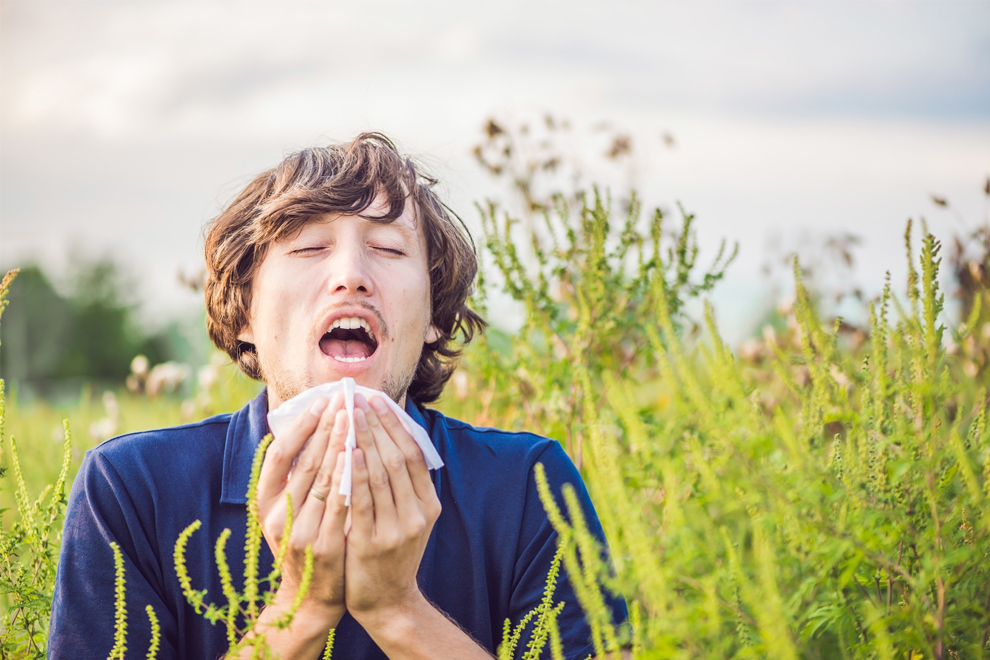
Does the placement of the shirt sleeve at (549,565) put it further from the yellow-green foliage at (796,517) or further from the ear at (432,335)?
the ear at (432,335)

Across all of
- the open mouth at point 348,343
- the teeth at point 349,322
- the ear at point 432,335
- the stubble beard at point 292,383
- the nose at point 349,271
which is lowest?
the stubble beard at point 292,383

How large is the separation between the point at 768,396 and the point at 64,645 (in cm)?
300

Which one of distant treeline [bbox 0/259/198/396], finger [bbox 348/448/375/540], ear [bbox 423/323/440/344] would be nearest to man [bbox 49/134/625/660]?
finger [bbox 348/448/375/540]

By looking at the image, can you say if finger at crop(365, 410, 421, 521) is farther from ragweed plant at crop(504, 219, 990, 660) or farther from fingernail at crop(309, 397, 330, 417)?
ragweed plant at crop(504, 219, 990, 660)

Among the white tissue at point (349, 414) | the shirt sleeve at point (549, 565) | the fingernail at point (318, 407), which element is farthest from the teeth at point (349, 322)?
the shirt sleeve at point (549, 565)

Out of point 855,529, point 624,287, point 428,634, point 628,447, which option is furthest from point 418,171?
point 855,529

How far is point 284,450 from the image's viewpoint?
1731 millimetres

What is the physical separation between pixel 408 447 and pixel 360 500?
170mm

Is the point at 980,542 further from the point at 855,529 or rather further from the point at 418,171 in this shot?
the point at 418,171

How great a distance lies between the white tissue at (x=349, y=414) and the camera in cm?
172

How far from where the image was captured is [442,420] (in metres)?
2.53

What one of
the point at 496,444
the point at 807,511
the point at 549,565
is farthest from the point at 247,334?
the point at 807,511

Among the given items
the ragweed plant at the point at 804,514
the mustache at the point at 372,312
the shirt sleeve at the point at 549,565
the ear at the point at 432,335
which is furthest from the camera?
the ear at the point at 432,335

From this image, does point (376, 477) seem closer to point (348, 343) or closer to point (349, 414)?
point (349, 414)
